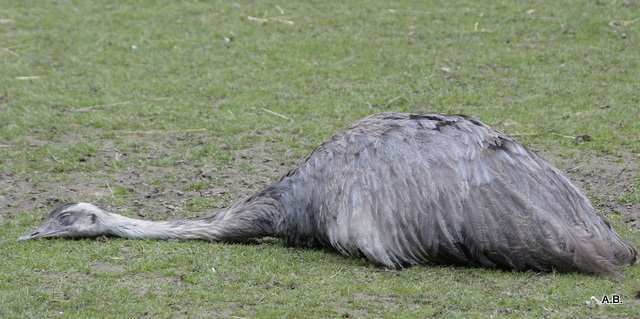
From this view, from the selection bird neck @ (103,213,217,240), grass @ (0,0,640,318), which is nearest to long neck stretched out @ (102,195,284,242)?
bird neck @ (103,213,217,240)

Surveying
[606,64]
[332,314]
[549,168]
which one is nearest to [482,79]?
[606,64]

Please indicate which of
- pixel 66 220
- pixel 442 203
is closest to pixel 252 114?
pixel 66 220

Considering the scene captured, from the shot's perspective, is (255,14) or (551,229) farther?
(255,14)

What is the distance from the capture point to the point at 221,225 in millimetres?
6941

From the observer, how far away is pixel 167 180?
8500 millimetres

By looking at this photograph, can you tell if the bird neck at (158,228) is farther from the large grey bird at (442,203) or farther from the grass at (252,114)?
the large grey bird at (442,203)

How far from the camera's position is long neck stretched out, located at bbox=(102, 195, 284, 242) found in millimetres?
6918

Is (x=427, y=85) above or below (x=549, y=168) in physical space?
below

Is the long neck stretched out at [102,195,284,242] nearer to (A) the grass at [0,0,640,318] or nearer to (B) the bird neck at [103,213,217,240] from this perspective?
(B) the bird neck at [103,213,217,240]

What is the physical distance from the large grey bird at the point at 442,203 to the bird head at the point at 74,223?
33.9 inches

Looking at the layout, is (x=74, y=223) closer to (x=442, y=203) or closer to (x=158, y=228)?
(x=158, y=228)

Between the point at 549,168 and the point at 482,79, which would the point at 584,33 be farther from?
the point at 549,168

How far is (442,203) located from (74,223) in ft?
7.28

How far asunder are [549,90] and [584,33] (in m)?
1.98
